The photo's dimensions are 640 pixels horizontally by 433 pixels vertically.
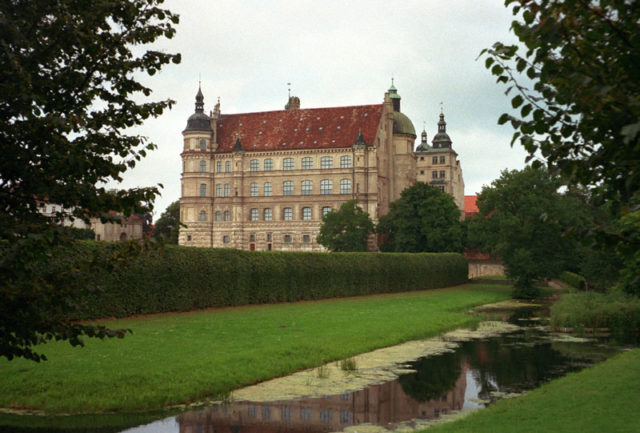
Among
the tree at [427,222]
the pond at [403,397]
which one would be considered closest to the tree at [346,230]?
the tree at [427,222]

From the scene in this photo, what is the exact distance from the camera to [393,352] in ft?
66.3

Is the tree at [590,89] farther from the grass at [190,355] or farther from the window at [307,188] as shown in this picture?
the window at [307,188]

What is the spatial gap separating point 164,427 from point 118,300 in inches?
555

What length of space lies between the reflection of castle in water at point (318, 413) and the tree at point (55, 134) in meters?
4.32

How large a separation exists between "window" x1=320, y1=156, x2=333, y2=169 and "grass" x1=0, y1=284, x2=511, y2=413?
61.6m

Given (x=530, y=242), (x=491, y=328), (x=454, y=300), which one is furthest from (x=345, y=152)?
(x=491, y=328)

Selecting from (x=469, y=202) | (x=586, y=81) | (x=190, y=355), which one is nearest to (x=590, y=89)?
(x=586, y=81)

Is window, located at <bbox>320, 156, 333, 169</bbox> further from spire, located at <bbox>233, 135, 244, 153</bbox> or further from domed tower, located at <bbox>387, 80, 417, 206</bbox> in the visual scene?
spire, located at <bbox>233, 135, 244, 153</bbox>

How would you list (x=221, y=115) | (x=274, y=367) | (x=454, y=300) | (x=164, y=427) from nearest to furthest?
1. (x=164, y=427)
2. (x=274, y=367)
3. (x=454, y=300)
4. (x=221, y=115)

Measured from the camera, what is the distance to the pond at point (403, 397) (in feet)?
36.4

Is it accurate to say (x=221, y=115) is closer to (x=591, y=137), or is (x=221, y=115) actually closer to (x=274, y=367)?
(x=274, y=367)

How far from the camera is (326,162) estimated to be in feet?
300

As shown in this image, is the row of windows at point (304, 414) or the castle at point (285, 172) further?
the castle at point (285, 172)

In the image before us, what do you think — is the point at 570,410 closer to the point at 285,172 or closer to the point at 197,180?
the point at 285,172
